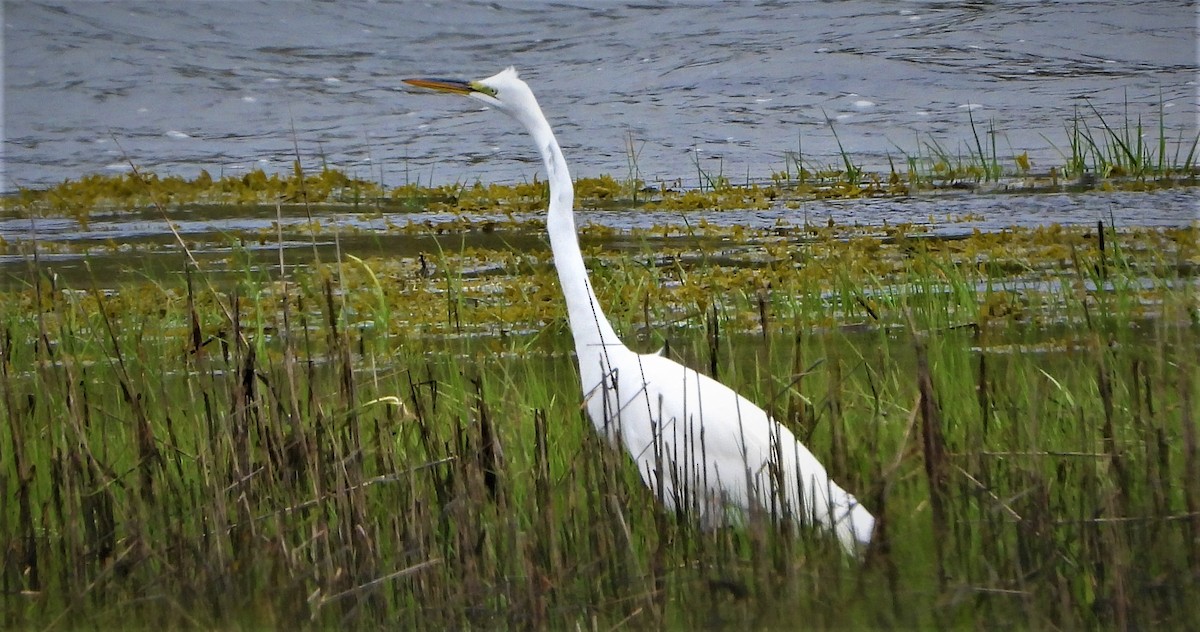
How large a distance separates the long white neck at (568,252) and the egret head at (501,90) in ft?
0.09

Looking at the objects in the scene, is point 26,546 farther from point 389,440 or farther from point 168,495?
point 389,440

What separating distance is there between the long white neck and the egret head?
29mm

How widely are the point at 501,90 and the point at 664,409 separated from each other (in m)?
0.75

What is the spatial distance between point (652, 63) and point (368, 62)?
133cm

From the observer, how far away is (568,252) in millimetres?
2592

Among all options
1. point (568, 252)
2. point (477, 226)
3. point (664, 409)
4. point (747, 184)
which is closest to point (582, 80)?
point (747, 184)

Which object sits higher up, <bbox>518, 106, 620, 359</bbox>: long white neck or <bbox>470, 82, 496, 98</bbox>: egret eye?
<bbox>470, 82, 496, 98</bbox>: egret eye

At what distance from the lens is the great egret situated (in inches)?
89.1

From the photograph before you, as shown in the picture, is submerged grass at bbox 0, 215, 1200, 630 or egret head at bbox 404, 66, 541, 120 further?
egret head at bbox 404, 66, 541, 120

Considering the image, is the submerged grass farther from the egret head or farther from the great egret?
the egret head

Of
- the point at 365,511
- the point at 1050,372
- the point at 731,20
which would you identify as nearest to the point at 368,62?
the point at 731,20

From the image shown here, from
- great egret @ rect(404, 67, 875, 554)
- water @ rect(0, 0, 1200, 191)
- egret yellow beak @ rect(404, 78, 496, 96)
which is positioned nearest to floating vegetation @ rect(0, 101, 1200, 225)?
water @ rect(0, 0, 1200, 191)

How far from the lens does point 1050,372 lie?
303 centimetres

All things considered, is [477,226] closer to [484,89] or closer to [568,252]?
[484,89]
